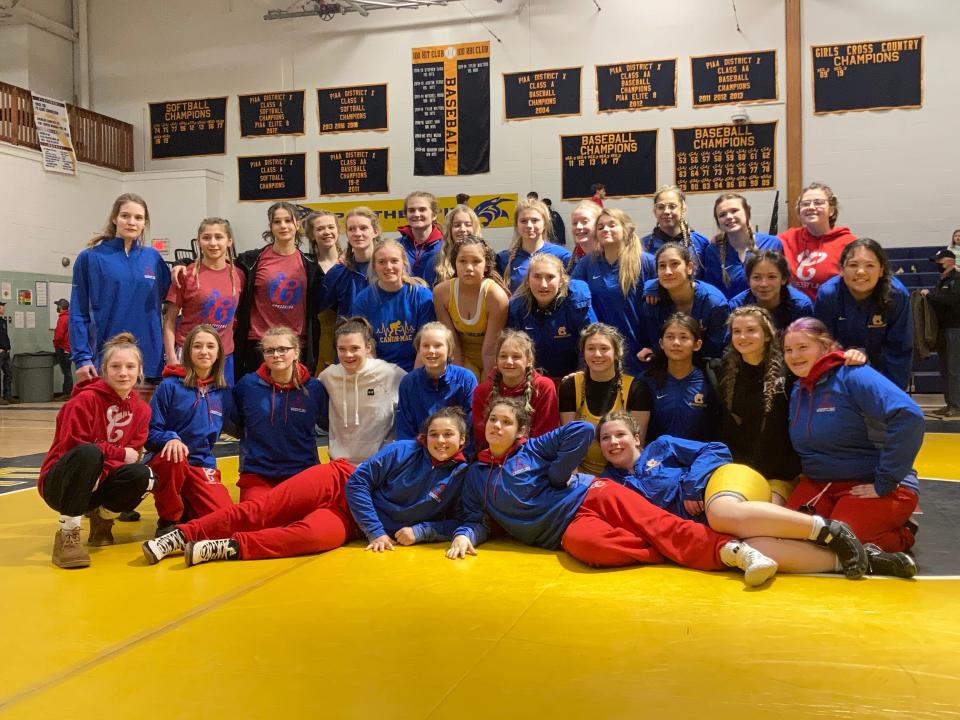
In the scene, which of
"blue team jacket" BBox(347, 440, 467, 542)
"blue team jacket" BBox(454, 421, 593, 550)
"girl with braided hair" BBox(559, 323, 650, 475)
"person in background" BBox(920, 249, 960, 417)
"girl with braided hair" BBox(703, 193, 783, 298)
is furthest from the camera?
"person in background" BBox(920, 249, 960, 417)

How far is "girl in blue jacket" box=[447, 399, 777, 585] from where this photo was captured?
345cm

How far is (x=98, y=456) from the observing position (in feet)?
12.1

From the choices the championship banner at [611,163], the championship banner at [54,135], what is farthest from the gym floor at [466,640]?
the championship banner at [54,135]

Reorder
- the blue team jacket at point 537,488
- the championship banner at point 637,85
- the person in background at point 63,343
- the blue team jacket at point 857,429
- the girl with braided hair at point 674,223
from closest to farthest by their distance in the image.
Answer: the blue team jacket at point 857,429 → the blue team jacket at point 537,488 → the girl with braided hair at point 674,223 → the championship banner at point 637,85 → the person in background at point 63,343

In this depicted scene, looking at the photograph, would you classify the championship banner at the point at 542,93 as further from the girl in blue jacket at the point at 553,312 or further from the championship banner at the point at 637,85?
the girl in blue jacket at the point at 553,312

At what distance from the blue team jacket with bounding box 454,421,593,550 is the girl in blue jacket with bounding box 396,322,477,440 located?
494 mm

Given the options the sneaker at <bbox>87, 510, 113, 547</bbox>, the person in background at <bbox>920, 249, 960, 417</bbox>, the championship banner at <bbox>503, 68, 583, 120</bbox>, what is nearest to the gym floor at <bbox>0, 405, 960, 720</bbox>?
the sneaker at <bbox>87, 510, 113, 547</bbox>

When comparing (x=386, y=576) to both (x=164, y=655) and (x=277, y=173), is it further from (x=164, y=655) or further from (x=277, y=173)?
(x=277, y=173)

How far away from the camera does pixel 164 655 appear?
97.4 inches

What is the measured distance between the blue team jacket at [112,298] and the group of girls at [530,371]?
55 millimetres

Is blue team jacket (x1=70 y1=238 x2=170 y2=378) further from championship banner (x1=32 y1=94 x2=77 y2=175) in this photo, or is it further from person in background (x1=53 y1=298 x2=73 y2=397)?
championship banner (x1=32 y1=94 x2=77 y2=175)

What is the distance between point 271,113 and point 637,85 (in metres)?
6.15

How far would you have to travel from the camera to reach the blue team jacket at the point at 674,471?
12.1ft

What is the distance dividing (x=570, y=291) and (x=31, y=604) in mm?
2924
